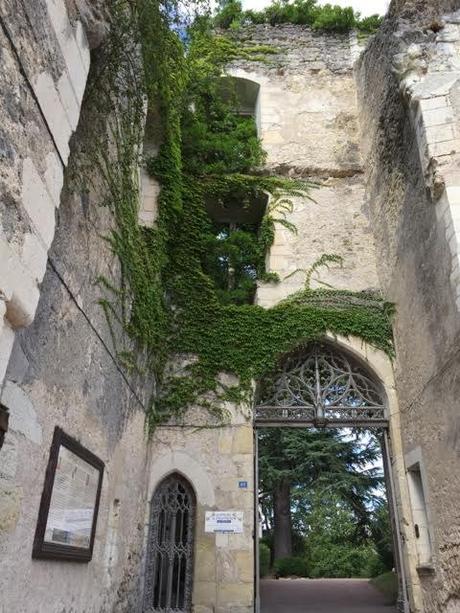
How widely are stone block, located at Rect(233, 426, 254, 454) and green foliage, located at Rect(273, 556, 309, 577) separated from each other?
8.44m

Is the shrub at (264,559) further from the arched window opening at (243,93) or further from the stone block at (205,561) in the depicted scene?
the arched window opening at (243,93)

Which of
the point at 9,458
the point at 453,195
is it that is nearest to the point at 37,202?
the point at 9,458

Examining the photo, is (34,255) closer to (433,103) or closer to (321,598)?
(433,103)

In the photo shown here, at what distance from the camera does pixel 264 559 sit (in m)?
14.1

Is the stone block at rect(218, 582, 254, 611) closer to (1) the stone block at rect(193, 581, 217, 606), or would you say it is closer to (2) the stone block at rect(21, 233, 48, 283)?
(1) the stone block at rect(193, 581, 217, 606)

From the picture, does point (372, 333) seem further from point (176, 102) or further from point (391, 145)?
point (176, 102)

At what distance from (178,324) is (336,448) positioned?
7756mm

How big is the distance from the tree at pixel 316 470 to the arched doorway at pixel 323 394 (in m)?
6.22

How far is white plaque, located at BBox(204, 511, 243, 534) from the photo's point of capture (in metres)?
5.93

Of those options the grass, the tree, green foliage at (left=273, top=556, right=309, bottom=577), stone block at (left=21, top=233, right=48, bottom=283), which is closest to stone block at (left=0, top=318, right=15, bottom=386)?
stone block at (left=21, top=233, right=48, bottom=283)

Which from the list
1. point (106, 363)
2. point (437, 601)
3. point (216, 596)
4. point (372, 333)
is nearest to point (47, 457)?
point (106, 363)

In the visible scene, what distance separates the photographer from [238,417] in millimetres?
6547

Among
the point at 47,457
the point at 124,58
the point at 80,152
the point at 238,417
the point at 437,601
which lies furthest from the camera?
the point at 238,417

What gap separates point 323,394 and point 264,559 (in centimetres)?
914
